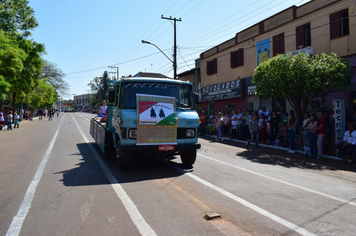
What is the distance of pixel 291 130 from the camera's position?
39.8 ft

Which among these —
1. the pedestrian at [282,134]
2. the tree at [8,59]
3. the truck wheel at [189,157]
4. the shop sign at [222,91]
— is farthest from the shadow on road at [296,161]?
the tree at [8,59]

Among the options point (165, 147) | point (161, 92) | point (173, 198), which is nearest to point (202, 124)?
point (161, 92)

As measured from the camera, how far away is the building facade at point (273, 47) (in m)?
15.0

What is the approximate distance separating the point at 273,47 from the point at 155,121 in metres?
15.7

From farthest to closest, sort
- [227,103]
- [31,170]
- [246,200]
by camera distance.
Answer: [227,103], [31,170], [246,200]

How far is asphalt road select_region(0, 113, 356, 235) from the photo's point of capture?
13.5 ft

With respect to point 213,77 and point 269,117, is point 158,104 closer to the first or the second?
point 269,117

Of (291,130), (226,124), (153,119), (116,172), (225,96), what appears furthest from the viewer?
(225,96)

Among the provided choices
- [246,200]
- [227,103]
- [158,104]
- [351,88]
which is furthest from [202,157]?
[227,103]

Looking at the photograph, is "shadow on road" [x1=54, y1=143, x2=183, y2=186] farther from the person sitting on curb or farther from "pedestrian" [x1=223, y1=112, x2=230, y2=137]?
"pedestrian" [x1=223, y1=112, x2=230, y2=137]

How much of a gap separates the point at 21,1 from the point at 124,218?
30549 mm

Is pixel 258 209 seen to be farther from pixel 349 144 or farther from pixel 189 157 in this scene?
pixel 349 144

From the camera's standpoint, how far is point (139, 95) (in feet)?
24.5

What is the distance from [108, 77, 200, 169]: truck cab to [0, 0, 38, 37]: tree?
25.0m
